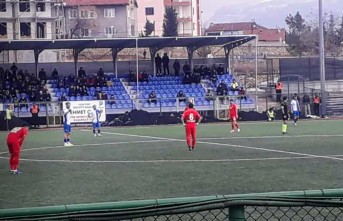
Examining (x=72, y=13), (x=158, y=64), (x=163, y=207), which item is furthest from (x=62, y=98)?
(x=163, y=207)

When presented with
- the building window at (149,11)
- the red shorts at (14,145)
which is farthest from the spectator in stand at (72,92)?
the red shorts at (14,145)

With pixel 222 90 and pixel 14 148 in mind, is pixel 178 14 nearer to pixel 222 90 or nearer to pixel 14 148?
pixel 222 90

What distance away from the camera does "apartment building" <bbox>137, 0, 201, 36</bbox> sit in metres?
57.0

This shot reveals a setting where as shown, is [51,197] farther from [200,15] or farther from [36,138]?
[200,15]

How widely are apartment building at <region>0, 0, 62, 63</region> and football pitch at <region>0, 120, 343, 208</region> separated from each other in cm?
1645

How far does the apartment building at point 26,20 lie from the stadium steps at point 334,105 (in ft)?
62.0

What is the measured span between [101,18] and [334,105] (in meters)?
23.7

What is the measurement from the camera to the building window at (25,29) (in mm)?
44125

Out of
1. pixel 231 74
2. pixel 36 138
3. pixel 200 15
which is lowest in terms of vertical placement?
pixel 36 138

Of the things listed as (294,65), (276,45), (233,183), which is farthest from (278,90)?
(276,45)

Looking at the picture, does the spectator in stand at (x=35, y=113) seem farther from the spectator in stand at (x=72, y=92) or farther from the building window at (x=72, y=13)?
the building window at (x=72, y=13)

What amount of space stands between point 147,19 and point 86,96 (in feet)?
77.7

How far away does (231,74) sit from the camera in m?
46.0

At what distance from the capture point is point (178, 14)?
5909cm
